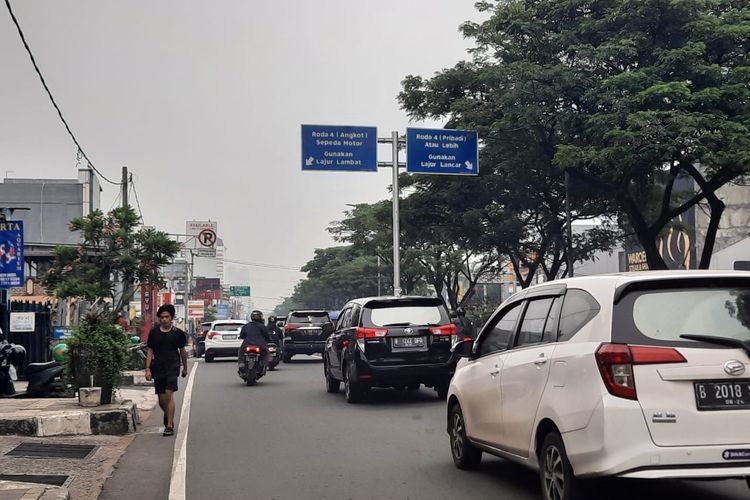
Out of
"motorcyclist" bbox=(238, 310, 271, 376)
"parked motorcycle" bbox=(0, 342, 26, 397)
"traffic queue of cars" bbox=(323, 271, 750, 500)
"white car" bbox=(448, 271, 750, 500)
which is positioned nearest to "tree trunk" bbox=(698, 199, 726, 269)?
"motorcyclist" bbox=(238, 310, 271, 376)

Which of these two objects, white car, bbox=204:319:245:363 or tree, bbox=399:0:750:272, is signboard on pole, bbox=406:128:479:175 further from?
white car, bbox=204:319:245:363

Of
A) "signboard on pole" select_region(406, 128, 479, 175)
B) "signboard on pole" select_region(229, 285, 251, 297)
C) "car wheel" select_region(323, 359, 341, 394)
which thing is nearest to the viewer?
"car wheel" select_region(323, 359, 341, 394)

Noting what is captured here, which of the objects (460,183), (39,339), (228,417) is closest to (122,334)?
(228,417)

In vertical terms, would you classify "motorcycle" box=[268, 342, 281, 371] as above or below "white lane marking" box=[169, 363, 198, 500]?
above

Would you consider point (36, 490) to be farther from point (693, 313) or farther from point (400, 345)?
point (400, 345)

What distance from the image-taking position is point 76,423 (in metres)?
12.0

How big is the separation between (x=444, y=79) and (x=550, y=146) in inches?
195

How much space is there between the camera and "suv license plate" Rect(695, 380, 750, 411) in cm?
563

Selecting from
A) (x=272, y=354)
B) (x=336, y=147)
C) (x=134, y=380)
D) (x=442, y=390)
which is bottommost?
(x=134, y=380)

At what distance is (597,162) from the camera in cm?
2409

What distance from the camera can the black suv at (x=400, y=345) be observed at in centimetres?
1493

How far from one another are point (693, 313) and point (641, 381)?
0.63 meters

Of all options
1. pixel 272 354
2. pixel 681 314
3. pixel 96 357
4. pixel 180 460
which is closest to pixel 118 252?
pixel 272 354

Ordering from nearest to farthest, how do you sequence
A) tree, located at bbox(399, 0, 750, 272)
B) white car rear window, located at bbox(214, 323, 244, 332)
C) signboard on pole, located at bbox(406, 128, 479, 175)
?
1. tree, located at bbox(399, 0, 750, 272)
2. signboard on pole, located at bbox(406, 128, 479, 175)
3. white car rear window, located at bbox(214, 323, 244, 332)
